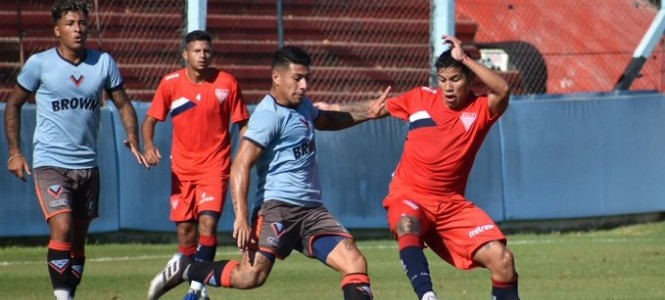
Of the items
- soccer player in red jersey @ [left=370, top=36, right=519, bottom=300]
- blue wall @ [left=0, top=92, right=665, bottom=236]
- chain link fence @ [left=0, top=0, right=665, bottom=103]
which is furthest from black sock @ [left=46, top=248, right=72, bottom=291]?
chain link fence @ [left=0, top=0, right=665, bottom=103]

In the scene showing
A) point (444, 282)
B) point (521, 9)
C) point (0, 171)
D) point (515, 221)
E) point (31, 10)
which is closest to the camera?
point (444, 282)

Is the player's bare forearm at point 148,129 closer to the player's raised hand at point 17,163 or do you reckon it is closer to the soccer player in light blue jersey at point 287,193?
the player's raised hand at point 17,163

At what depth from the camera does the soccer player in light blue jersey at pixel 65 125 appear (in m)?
10.4

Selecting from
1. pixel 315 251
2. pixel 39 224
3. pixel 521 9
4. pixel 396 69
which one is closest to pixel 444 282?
pixel 315 251

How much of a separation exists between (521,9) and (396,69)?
11.9 feet

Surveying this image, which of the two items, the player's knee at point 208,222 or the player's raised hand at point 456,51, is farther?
the player's knee at point 208,222

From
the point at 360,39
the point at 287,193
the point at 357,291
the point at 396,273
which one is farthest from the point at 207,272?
the point at 360,39

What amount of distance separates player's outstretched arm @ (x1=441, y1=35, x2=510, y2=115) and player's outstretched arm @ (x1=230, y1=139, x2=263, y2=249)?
1665mm

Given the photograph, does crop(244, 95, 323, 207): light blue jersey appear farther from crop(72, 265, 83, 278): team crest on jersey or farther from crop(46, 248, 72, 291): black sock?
crop(72, 265, 83, 278): team crest on jersey

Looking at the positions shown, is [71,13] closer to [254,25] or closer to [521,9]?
[254,25]

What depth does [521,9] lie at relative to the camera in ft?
79.8

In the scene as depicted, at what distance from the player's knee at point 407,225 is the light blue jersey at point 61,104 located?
8.25ft

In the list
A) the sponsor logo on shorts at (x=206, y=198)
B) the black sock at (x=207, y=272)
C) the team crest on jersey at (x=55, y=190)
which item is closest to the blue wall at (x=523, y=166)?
the sponsor logo on shorts at (x=206, y=198)

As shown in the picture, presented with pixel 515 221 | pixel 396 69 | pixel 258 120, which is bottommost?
pixel 515 221
